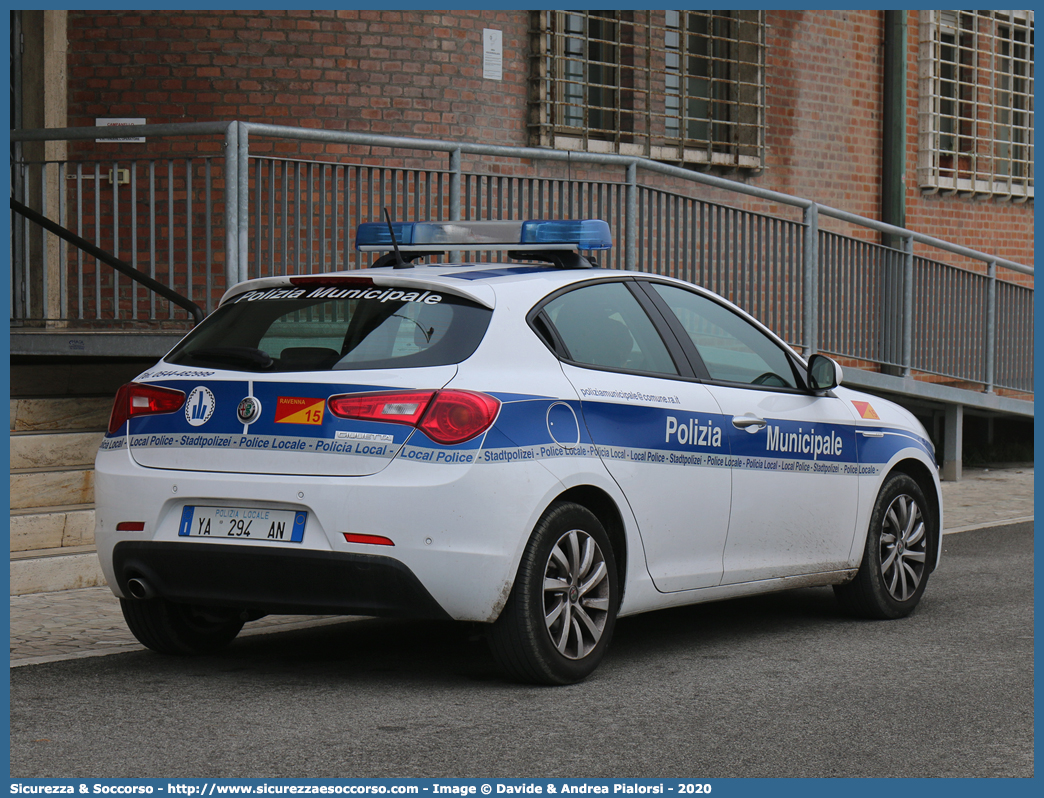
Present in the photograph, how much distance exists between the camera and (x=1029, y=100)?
18406 millimetres

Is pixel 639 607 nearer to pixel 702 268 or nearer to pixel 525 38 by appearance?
pixel 702 268

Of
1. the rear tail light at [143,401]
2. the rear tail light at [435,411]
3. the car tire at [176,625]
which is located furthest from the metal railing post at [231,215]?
the rear tail light at [435,411]

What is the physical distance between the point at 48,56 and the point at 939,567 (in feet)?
24.8

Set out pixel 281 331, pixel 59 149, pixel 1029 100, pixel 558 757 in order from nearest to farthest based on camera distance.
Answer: pixel 558 757, pixel 281 331, pixel 59 149, pixel 1029 100

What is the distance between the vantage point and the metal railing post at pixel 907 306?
44.1ft

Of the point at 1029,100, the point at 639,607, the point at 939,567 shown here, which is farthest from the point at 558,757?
the point at 1029,100

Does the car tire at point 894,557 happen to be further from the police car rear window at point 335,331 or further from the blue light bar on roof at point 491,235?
the police car rear window at point 335,331

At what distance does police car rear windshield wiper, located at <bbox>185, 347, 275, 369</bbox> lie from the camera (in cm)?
552

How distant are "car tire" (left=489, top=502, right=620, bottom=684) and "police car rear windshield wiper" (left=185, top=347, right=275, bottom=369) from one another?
1149mm

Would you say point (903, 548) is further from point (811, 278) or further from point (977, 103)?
point (977, 103)

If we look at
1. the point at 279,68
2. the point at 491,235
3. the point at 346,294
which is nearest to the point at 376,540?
the point at 346,294

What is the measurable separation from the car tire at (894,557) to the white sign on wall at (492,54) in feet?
22.0

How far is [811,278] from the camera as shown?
1252cm

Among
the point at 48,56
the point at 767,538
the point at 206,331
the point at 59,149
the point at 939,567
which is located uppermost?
the point at 48,56
